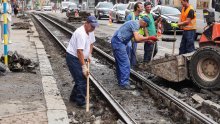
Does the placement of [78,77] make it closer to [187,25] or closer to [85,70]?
[85,70]

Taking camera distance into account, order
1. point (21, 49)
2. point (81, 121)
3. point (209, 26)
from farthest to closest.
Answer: point (21, 49) → point (209, 26) → point (81, 121)

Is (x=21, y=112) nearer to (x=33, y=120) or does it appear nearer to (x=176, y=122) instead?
(x=33, y=120)

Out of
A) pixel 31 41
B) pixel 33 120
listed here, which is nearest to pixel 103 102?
pixel 33 120

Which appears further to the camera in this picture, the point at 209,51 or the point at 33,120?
the point at 209,51

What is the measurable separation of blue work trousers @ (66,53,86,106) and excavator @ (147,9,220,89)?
219cm

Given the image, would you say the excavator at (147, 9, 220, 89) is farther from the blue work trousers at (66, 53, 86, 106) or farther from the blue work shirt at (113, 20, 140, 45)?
the blue work trousers at (66, 53, 86, 106)

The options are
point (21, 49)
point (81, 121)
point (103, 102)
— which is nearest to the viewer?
point (81, 121)

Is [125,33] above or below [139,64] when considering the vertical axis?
above

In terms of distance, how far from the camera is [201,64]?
897 cm

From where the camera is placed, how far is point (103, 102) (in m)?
8.37

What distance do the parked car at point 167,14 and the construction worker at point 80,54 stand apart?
1633 centimetres

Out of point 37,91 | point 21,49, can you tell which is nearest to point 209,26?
point 37,91

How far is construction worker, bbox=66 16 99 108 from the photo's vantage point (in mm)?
7430

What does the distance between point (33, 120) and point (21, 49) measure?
9.68 meters
